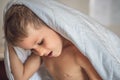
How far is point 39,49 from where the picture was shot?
73cm

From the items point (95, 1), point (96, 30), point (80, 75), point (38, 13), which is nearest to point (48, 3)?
point (38, 13)

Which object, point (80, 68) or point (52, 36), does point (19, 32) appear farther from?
point (80, 68)

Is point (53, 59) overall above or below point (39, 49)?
below

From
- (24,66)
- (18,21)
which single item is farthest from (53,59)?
(18,21)

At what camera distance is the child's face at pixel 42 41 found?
Result: 0.71 meters

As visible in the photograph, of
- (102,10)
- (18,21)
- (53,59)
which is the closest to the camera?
(18,21)

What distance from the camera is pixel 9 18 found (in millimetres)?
705

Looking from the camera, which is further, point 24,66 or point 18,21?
point 24,66

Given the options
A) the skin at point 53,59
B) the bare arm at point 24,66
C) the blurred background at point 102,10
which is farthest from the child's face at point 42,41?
the blurred background at point 102,10

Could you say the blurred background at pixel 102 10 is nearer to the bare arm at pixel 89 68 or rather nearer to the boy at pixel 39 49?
the boy at pixel 39 49

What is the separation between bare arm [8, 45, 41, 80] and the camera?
0.87 meters

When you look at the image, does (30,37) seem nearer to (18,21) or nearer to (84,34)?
(18,21)

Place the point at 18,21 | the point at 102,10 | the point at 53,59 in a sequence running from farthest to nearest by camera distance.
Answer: the point at 102,10, the point at 53,59, the point at 18,21

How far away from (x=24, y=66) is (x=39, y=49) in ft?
0.68
